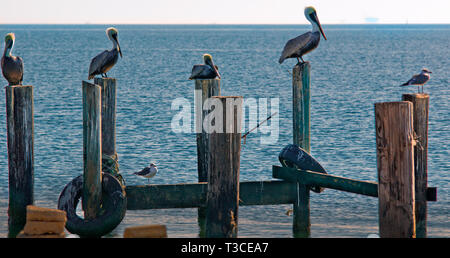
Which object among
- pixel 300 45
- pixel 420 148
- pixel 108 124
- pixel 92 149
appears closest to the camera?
pixel 420 148

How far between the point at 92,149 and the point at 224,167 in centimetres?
229

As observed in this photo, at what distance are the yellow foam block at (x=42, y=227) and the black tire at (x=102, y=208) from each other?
1943 mm

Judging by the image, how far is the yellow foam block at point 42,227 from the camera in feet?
27.0

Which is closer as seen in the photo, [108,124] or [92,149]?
[92,149]

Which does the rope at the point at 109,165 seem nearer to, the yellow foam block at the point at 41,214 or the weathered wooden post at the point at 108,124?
the weathered wooden post at the point at 108,124

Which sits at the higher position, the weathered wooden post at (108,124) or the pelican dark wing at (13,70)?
the pelican dark wing at (13,70)

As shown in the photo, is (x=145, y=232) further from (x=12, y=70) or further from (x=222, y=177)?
(x=12, y=70)

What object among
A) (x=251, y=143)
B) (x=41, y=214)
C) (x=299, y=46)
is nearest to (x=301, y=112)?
(x=299, y=46)

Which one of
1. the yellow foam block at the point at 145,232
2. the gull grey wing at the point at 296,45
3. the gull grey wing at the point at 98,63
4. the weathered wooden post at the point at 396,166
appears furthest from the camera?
the gull grey wing at the point at 296,45

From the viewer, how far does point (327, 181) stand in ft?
35.2
